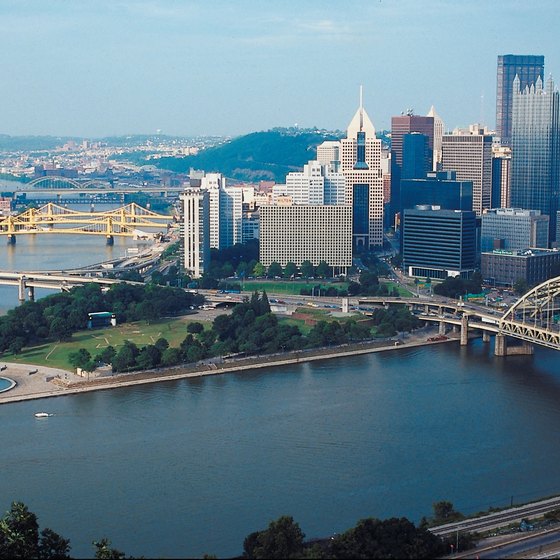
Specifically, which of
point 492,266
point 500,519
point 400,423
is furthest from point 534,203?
point 500,519

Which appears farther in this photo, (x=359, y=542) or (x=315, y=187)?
(x=315, y=187)

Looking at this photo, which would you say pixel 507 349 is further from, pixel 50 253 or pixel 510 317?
pixel 50 253

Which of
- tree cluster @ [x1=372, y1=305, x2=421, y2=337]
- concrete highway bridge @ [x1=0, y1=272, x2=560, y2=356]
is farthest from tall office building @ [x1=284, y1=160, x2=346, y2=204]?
tree cluster @ [x1=372, y1=305, x2=421, y2=337]

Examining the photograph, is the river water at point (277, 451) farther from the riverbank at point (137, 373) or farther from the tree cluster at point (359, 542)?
the tree cluster at point (359, 542)

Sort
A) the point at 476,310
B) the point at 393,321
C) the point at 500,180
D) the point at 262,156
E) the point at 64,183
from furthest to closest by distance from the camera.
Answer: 1. the point at 262,156
2. the point at 64,183
3. the point at 500,180
4. the point at 476,310
5. the point at 393,321

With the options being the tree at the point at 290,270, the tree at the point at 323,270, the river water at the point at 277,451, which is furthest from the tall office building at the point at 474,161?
the river water at the point at 277,451

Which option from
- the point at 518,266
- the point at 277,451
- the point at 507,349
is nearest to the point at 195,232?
the point at 518,266

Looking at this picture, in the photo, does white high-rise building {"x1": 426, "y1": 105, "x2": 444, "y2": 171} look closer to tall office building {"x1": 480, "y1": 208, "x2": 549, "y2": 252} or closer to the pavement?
tall office building {"x1": 480, "y1": 208, "x2": 549, "y2": 252}
